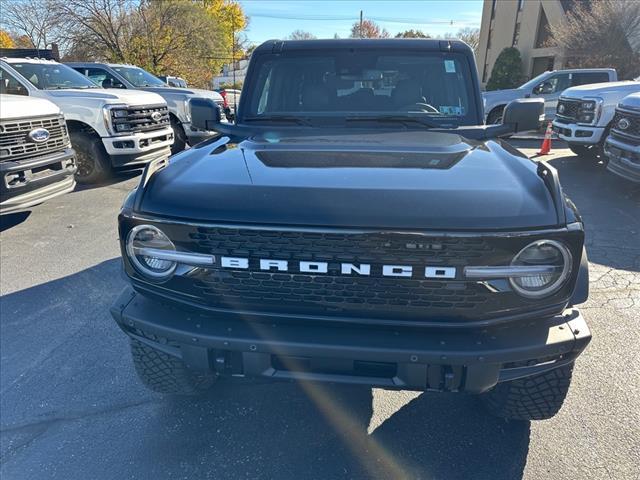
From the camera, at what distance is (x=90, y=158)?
743 cm

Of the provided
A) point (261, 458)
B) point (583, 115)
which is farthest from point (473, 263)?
point (583, 115)

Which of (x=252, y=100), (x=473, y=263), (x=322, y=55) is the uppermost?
(x=322, y=55)

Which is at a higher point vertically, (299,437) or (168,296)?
(168,296)

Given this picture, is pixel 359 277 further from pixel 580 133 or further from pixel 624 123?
pixel 580 133

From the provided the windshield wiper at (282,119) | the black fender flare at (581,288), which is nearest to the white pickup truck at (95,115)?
the windshield wiper at (282,119)

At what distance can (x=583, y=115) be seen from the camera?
8.43m

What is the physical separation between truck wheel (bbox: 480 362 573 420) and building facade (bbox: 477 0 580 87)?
75.3ft

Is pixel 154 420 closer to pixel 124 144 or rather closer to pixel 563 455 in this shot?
pixel 563 455

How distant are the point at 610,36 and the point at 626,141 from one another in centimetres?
1436

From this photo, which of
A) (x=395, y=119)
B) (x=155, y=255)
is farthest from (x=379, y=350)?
(x=395, y=119)

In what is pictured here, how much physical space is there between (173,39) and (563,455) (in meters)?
26.7

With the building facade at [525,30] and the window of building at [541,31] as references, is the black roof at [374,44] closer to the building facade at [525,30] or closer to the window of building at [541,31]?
the building facade at [525,30]

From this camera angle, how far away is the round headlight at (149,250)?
195 centimetres

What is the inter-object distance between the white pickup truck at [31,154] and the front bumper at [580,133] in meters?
8.49
